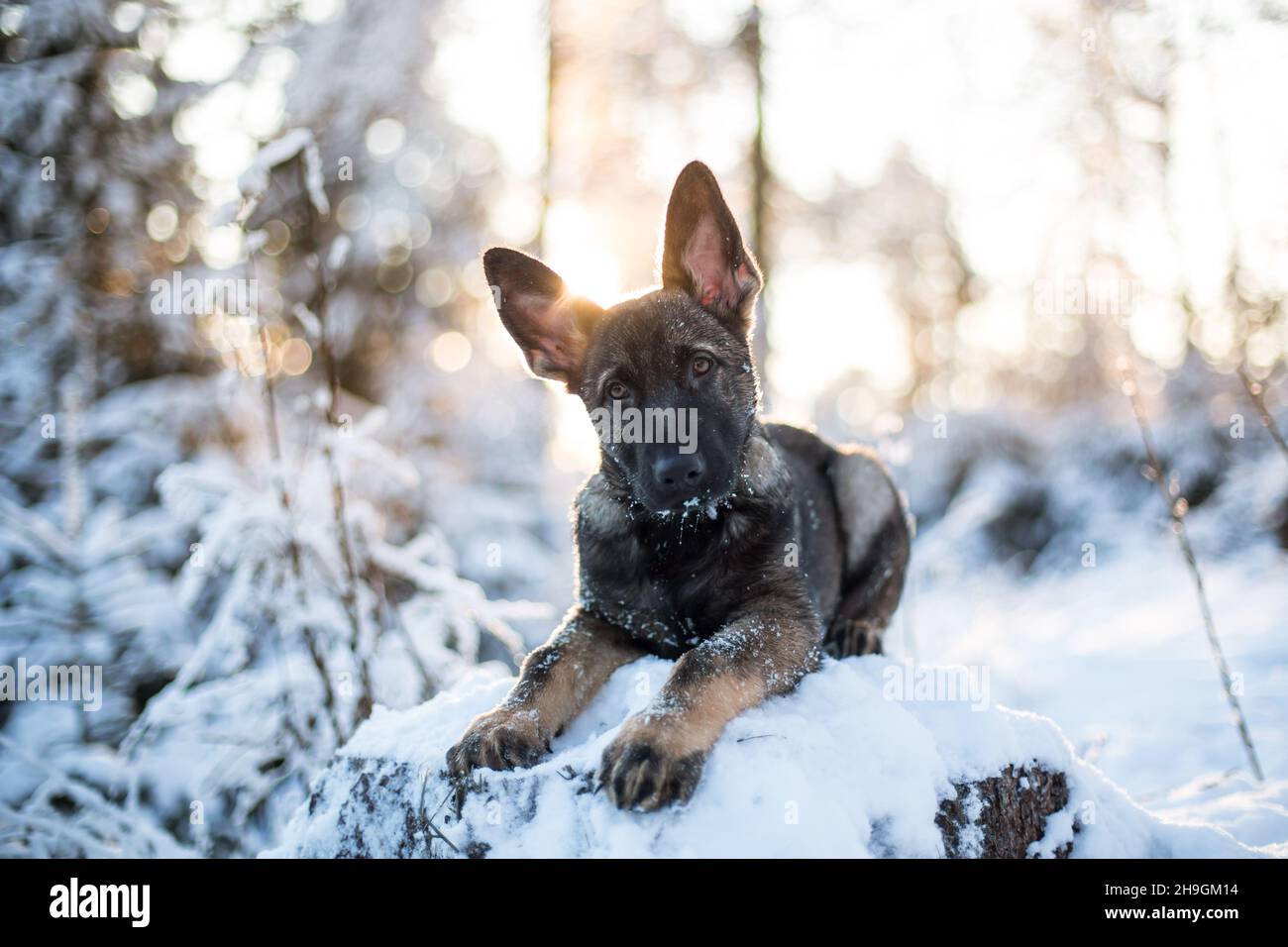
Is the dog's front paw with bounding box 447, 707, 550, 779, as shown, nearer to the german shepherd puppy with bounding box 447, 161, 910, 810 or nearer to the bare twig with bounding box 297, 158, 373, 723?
the german shepherd puppy with bounding box 447, 161, 910, 810

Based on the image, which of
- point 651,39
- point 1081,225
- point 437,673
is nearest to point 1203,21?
point 1081,225

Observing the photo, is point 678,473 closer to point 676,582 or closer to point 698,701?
point 676,582

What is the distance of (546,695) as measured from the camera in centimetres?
300

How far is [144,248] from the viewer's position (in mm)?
8680

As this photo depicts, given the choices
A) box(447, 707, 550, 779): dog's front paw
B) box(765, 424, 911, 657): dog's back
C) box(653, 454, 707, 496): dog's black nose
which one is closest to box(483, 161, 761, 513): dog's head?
box(653, 454, 707, 496): dog's black nose

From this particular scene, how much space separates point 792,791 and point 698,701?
1.25 feet

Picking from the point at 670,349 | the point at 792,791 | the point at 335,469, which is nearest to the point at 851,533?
the point at 670,349

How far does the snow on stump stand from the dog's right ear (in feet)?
5.11

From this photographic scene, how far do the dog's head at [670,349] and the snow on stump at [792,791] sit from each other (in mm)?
887

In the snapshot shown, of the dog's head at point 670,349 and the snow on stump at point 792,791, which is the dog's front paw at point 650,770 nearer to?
the snow on stump at point 792,791

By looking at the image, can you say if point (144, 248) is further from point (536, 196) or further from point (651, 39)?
point (651, 39)

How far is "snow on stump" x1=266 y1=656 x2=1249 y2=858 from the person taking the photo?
7.80ft
